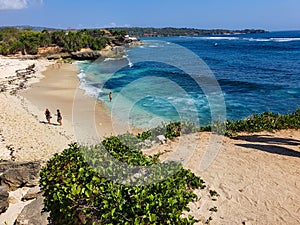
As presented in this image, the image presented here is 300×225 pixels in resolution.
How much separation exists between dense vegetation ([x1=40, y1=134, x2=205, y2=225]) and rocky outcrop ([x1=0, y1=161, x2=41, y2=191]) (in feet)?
16.4

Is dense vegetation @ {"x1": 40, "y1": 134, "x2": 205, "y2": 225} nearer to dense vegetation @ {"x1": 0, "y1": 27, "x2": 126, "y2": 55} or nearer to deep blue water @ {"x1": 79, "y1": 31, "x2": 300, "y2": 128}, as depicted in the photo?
deep blue water @ {"x1": 79, "y1": 31, "x2": 300, "y2": 128}

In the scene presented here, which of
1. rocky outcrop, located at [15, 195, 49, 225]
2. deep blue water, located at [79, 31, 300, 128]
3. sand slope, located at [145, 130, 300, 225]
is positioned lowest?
deep blue water, located at [79, 31, 300, 128]

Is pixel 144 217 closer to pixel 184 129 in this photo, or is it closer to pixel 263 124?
pixel 184 129

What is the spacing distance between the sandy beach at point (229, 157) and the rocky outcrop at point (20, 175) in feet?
7.06

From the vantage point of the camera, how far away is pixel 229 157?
9.32 meters

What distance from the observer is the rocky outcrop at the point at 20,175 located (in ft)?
34.0

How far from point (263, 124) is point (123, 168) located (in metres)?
8.22

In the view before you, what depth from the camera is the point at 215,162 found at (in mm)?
8961

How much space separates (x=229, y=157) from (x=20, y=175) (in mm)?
7570

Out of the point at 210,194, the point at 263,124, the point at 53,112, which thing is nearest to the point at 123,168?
the point at 210,194

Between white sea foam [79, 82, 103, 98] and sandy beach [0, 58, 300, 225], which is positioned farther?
white sea foam [79, 82, 103, 98]

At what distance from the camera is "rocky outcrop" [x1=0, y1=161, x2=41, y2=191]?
1036 cm

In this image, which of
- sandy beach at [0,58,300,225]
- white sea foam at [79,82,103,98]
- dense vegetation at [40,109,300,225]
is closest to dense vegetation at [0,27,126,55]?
white sea foam at [79,82,103,98]

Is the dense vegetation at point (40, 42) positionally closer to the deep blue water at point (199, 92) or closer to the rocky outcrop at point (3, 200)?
the deep blue water at point (199, 92)
